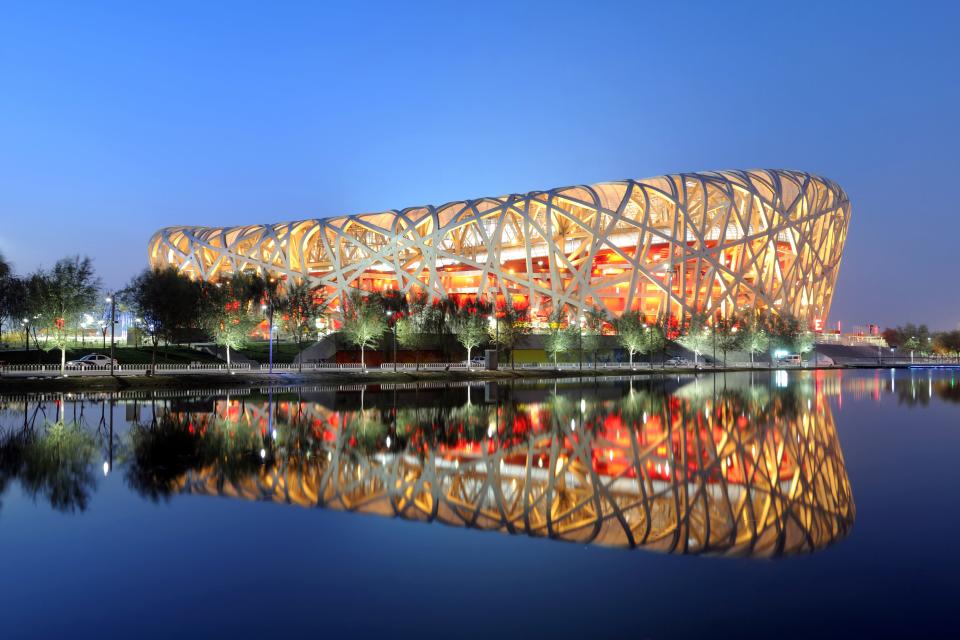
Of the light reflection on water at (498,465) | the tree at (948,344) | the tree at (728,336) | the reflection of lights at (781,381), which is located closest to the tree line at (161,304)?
the light reflection on water at (498,465)

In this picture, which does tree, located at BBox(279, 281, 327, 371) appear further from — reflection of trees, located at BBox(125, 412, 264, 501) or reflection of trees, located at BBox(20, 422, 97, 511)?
reflection of trees, located at BBox(20, 422, 97, 511)

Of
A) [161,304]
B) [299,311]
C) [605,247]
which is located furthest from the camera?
[605,247]

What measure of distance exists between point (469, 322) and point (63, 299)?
86.9 feet

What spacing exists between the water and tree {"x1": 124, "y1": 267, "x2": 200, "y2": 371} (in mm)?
28514

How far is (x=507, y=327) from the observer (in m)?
59.3

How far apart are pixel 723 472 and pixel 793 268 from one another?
271ft

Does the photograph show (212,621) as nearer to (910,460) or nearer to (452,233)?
(910,460)

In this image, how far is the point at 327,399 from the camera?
2950 cm

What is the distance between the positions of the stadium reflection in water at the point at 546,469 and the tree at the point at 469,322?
31.6 meters

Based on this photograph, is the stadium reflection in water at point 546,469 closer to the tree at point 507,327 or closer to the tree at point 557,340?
the tree at point 507,327

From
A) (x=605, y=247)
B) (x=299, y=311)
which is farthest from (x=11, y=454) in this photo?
(x=605, y=247)

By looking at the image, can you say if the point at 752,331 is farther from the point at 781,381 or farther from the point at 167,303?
the point at 167,303

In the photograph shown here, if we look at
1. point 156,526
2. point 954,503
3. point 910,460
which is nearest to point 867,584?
point 954,503

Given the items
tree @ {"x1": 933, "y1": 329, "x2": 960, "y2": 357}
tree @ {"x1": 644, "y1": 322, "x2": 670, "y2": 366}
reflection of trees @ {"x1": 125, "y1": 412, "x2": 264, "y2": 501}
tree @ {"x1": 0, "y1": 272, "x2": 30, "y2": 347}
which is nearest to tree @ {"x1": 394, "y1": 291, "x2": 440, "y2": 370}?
tree @ {"x1": 644, "y1": 322, "x2": 670, "y2": 366}
